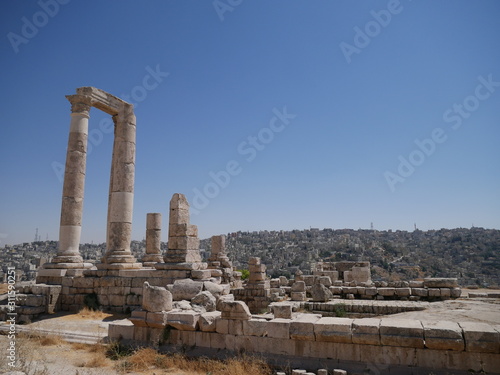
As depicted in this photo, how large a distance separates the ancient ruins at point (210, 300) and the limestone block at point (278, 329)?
0.02 meters

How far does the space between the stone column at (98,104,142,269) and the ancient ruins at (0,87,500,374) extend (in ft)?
0.13

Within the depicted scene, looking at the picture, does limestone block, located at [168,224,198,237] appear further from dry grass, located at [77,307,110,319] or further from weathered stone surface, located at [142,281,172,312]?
weathered stone surface, located at [142,281,172,312]

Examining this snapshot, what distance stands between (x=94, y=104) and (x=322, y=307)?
489 inches

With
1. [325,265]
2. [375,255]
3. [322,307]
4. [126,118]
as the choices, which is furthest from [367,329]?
[375,255]

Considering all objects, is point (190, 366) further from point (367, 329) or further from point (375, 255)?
point (375, 255)

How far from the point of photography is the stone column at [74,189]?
1291 cm

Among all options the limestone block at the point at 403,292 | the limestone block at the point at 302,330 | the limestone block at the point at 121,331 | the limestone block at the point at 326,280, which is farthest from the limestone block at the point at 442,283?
the limestone block at the point at 121,331

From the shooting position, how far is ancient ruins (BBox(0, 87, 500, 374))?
18.3 ft

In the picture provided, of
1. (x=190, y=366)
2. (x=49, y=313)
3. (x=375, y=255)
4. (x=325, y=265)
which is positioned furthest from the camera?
(x=375, y=255)

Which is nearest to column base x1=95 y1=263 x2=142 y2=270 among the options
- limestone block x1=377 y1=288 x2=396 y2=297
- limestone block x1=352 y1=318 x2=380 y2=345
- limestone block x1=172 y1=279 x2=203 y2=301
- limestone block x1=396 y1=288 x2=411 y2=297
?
limestone block x1=172 y1=279 x2=203 y2=301

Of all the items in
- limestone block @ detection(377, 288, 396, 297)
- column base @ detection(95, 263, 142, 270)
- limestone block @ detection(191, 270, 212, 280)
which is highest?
column base @ detection(95, 263, 142, 270)

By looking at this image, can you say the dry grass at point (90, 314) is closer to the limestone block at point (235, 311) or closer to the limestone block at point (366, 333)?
the limestone block at point (235, 311)

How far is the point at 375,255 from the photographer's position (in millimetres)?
45344

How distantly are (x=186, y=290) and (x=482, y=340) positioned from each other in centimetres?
687
